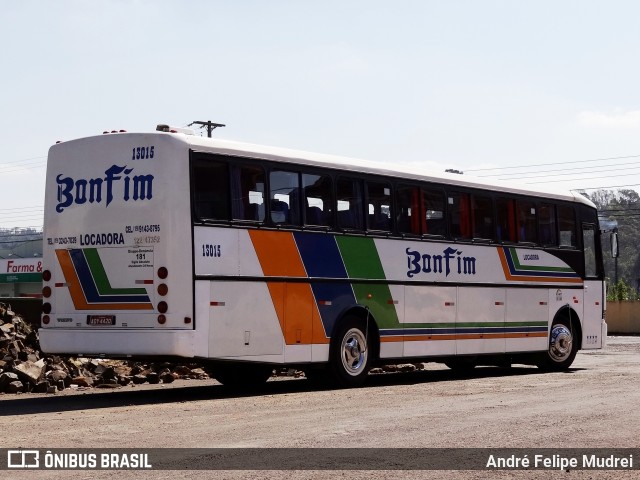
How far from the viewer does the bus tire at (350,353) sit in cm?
1770

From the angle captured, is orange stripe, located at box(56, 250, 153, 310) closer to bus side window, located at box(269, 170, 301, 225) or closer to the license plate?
the license plate

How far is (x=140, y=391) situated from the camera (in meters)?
18.1

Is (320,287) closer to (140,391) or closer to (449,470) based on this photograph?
(140,391)

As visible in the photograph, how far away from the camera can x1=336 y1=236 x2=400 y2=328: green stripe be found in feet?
58.9

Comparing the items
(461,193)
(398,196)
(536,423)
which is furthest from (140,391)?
(536,423)

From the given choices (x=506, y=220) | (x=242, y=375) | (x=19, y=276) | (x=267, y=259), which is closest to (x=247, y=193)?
(x=267, y=259)

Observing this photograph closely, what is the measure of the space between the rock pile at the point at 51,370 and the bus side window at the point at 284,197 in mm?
4519

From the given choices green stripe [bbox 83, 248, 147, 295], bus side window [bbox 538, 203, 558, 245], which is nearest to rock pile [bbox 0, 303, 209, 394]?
green stripe [bbox 83, 248, 147, 295]

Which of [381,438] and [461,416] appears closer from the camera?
[381,438]

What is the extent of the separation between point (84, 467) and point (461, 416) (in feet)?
16.5

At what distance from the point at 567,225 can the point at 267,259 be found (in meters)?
8.86

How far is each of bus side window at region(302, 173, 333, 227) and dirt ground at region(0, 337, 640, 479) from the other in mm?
2557

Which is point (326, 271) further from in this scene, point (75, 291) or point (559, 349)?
point (559, 349)

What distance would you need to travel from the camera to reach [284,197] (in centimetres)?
1683
